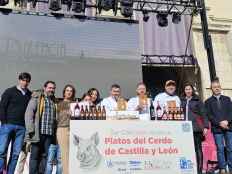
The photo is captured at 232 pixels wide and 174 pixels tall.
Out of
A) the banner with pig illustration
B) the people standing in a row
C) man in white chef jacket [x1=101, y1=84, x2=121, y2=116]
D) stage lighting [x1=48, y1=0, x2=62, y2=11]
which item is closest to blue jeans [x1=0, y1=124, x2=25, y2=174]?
the people standing in a row

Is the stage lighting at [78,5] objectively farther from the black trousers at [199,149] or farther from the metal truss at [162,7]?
the black trousers at [199,149]

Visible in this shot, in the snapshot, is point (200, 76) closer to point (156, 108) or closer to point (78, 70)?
point (78, 70)

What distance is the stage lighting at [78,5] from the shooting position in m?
7.59

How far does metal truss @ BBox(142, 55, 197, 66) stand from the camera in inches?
354

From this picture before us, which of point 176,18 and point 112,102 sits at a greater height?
point 176,18

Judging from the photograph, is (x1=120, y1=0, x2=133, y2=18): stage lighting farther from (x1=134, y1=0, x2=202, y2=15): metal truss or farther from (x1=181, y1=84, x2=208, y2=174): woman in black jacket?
(x1=181, y1=84, x2=208, y2=174): woman in black jacket

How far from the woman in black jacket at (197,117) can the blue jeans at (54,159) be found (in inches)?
64.8

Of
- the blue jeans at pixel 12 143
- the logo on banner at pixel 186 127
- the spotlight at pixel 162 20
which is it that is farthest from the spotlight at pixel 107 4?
the logo on banner at pixel 186 127

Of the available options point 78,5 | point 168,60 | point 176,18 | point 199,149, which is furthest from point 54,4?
point 199,149

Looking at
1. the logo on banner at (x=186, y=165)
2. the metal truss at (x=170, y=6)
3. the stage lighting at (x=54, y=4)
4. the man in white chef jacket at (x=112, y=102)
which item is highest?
the metal truss at (x=170, y=6)

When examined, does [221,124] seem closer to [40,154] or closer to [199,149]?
[199,149]

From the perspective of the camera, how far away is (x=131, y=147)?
12.5 ft

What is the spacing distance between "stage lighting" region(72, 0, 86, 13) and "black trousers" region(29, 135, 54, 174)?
4.17 m

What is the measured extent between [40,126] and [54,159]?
17.9 inches
